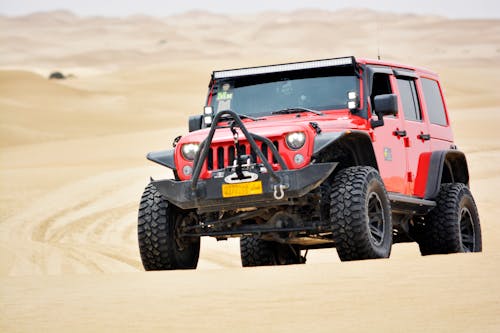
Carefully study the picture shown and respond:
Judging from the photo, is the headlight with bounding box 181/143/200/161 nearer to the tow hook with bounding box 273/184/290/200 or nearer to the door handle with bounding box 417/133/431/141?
the tow hook with bounding box 273/184/290/200

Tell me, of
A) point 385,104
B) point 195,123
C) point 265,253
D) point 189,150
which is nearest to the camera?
point 189,150

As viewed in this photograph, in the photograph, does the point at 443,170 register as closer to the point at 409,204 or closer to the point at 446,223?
the point at 446,223

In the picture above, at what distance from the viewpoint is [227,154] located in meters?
8.65

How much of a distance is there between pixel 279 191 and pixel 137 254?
5963 millimetres

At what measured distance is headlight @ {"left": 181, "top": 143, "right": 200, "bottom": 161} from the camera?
350 inches

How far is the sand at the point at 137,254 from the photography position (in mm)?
5738

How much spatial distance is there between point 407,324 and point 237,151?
3450 mm

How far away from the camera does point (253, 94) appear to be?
9.89 metres

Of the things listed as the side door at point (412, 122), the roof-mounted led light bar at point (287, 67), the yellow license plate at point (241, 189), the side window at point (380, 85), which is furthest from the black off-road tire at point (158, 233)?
the side door at point (412, 122)

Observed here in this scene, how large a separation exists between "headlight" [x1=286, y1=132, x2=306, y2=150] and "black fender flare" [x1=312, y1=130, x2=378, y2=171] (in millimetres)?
103

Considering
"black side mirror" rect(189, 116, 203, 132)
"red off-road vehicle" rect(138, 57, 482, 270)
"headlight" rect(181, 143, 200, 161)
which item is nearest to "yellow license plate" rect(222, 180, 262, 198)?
"red off-road vehicle" rect(138, 57, 482, 270)

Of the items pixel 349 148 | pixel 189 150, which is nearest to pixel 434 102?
pixel 349 148

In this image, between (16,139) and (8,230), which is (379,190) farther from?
(16,139)
